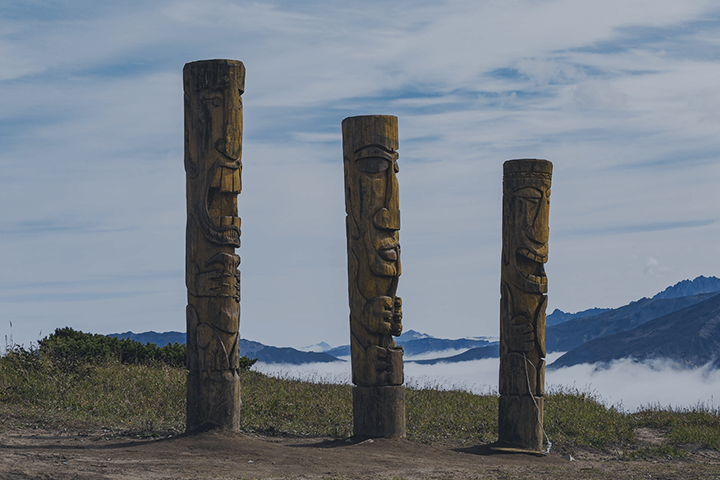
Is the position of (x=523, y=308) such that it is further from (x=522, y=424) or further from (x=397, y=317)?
(x=397, y=317)

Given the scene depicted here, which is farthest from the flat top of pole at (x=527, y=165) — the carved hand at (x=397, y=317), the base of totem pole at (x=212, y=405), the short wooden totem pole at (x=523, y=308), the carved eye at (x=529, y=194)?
the base of totem pole at (x=212, y=405)

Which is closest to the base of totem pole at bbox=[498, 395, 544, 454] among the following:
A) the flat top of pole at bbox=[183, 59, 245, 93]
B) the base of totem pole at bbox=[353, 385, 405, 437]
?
the base of totem pole at bbox=[353, 385, 405, 437]

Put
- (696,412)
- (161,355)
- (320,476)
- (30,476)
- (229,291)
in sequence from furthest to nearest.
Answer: (161,355), (696,412), (229,291), (320,476), (30,476)

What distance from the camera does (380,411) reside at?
10.1 metres

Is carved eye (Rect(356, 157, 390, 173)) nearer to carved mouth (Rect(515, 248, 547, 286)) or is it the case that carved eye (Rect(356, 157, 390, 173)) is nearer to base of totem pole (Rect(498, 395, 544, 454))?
carved mouth (Rect(515, 248, 547, 286))

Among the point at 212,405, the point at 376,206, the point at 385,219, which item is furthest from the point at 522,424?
the point at 212,405

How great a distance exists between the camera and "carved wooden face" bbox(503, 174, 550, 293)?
1078 cm

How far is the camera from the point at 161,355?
17.1 m

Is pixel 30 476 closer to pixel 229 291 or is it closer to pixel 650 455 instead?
pixel 229 291

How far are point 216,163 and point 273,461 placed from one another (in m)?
3.87

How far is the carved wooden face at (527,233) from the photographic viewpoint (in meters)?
10.8

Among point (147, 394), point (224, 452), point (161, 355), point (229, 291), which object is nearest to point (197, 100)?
point (229, 291)

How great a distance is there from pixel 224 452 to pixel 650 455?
6877 mm

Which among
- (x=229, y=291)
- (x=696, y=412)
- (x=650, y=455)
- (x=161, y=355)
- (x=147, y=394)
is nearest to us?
(x=229, y=291)
